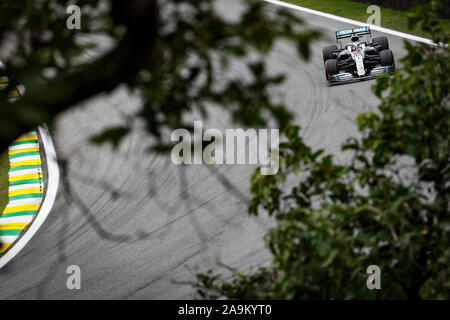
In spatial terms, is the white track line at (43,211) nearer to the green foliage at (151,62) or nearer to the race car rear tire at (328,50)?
the green foliage at (151,62)

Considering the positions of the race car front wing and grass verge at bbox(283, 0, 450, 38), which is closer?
the race car front wing

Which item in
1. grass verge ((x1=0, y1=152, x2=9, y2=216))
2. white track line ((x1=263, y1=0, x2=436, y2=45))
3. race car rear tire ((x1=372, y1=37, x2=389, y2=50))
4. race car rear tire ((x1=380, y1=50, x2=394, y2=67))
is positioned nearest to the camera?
grass verge ((x1=0, y1=152, x2=9, y2=216))

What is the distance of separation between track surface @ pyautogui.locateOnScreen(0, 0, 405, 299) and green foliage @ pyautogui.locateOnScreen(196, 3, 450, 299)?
3.70 metres

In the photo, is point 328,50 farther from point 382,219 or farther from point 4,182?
point 382,219

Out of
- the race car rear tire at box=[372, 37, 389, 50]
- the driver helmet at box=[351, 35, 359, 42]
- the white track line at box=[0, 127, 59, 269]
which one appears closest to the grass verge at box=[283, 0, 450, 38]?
the race car rear tire at box=[372, 37, 389, 50]

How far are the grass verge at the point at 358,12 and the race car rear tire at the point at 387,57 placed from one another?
12.3 feet

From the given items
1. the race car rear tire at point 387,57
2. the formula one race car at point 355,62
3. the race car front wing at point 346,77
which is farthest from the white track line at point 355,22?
the race car front wing at point 346,77

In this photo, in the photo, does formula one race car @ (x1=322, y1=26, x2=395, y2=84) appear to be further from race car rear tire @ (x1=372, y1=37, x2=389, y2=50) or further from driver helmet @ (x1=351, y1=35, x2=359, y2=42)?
driver helmet @ (x1=351, y1=35, x2=359, y2=42)

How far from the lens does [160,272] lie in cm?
851

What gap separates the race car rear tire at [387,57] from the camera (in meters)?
13.0

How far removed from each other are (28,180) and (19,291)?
3.58 meters

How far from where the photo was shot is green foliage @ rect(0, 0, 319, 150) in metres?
1.88

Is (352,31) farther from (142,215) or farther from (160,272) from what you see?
(160,272)

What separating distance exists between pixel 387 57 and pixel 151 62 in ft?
38.8
